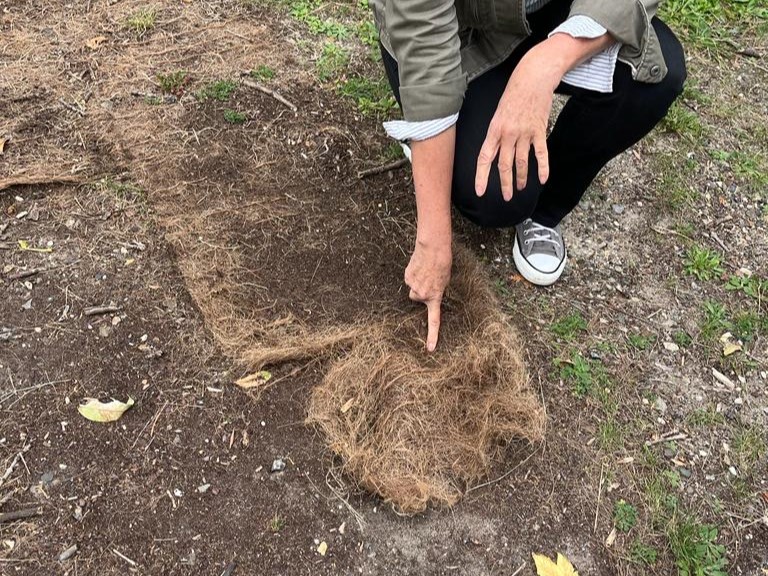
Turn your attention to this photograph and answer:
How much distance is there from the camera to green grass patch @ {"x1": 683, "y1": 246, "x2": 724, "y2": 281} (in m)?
2.50

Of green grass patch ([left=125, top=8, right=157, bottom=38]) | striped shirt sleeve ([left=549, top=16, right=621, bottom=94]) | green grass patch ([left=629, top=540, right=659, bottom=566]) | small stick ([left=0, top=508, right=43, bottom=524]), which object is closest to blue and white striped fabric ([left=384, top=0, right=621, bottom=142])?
striped shirt sleeve ([left=549, top=16, right=621, bottom=94])

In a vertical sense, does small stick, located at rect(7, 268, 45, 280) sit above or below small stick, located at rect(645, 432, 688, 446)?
above

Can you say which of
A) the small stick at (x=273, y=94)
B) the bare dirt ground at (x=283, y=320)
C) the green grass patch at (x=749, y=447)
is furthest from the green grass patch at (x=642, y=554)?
the small stick at (x=273, y=94)

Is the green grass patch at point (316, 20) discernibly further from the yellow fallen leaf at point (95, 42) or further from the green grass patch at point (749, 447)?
the green grass patch at point (749, 447)

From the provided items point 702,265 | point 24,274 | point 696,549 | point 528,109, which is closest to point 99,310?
point 24,274

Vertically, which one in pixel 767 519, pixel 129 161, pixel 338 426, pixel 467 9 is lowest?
pixel 767 519

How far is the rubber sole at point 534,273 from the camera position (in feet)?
7.59

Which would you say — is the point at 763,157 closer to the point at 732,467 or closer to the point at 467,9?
the point at 732,467

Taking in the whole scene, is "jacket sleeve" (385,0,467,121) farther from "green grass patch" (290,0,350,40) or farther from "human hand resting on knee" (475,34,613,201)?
A: "green grass patch" (290,0,350,40)

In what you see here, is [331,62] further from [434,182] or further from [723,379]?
[723,379]

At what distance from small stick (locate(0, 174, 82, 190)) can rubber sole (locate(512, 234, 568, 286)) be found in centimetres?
166

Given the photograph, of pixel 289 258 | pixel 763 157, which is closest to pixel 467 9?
pixel 289 258

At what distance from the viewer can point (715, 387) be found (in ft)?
7.12

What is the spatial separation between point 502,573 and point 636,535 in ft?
1.32
